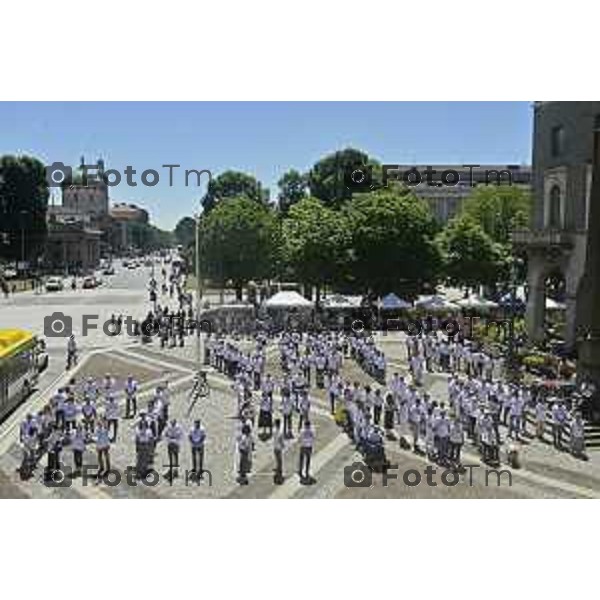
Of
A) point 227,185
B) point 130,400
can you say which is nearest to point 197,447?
point 130,400

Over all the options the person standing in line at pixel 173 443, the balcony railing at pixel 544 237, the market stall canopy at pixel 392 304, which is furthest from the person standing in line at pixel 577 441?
the market stall canopy at pixel 392 304

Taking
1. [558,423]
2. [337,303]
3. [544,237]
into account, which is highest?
[544,237]

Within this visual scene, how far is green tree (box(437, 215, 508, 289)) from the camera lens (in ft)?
183

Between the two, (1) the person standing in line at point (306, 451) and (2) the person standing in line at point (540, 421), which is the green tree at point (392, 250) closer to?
(2) the person standing in line at point (540, 421)

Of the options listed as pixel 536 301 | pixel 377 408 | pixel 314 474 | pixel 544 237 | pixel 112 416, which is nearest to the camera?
pixel 314 474

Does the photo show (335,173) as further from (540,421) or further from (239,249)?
(540,421)

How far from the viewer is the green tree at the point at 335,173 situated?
243 ft

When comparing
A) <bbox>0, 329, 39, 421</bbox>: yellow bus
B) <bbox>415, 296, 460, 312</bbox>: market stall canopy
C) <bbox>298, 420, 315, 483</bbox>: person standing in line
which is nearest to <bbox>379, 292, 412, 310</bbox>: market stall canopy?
<bbox>415, 296, 460, 312</bbox>: market stall canopy

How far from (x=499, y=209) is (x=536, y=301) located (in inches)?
1236

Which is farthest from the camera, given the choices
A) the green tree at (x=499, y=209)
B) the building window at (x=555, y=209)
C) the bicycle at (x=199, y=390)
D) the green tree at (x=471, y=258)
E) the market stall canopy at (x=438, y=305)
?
the green tree at (x=499, y=209)

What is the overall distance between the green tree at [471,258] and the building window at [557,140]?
17.2 meters

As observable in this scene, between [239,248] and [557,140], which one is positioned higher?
[557,140]

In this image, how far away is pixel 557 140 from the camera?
38125mm

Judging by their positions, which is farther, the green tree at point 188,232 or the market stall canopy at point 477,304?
the green tree at point 188,232
